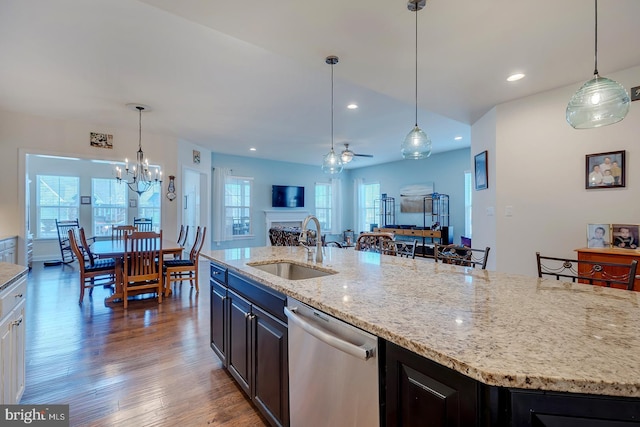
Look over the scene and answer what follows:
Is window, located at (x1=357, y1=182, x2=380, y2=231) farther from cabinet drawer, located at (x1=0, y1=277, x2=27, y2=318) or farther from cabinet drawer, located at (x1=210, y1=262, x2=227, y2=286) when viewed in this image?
cabinet drawer, located at (x1=0, y1=277, x2=27, y2=318)

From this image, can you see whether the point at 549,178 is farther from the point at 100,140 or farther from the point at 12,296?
the point at 100,140

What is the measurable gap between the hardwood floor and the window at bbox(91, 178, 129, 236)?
4780 millimetres

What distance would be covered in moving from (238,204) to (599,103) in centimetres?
743

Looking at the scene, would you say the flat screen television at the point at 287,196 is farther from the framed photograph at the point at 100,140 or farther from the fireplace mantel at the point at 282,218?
the framed photograph at the point at 100,140

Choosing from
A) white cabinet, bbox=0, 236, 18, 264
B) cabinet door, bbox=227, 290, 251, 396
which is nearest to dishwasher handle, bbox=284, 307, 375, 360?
cabinet door, bbox=227, 290, 251, 396

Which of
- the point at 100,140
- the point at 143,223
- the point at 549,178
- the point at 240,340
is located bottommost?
the point at 240,340

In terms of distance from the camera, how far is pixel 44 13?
7.32 feet

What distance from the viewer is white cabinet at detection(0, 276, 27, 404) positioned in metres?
1.54

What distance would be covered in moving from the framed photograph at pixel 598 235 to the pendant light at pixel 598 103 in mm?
1766

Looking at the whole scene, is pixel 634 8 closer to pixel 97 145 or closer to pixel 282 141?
pixel 282 141

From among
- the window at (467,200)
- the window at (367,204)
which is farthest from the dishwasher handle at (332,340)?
the window at (367,204)

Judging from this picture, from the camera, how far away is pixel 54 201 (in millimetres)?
7777

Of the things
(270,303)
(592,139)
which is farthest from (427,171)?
(270,303)

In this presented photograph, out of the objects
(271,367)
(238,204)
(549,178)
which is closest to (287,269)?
(271,367)
